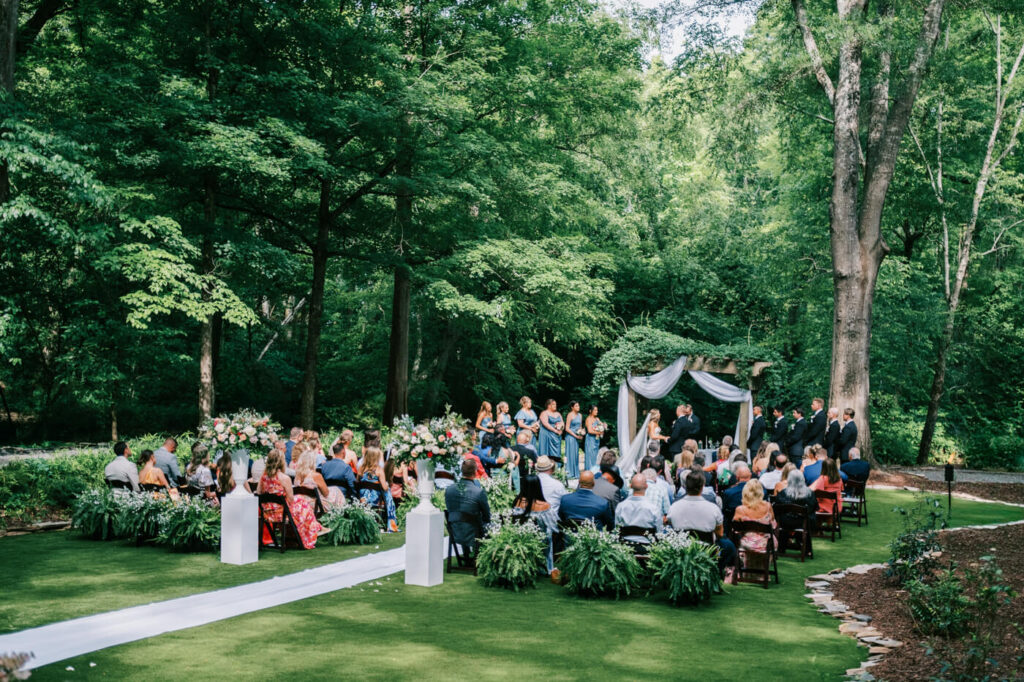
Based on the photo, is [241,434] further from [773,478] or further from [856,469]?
[856,469]

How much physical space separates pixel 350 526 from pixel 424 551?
95.6 inches

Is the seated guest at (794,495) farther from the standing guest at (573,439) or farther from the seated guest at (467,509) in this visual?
the standing guest at (573,439)

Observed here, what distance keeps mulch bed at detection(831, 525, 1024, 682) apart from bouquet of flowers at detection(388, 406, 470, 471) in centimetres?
418

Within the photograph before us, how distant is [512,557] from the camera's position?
847cm

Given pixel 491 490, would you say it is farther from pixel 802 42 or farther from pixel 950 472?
pixel 802 42

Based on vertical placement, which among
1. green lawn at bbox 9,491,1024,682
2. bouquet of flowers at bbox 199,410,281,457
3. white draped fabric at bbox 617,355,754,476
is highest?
white draped fabric at bbox 617,355,754,476

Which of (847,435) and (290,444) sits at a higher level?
(847,435)

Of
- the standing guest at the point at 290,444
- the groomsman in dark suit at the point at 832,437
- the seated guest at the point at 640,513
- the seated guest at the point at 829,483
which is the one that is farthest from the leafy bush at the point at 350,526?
the groomsman in dark suit at the point at 832,437

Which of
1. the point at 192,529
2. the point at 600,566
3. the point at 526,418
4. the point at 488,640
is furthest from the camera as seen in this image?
the point at 526,418

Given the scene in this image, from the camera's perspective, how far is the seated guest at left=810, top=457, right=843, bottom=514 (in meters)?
11.8

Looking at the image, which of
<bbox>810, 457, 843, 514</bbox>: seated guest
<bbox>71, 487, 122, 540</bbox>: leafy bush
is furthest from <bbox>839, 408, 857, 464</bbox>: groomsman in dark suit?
<bbox>71, 487, 122, 540</bbox>: leafy bush

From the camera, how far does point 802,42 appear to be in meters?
20.1

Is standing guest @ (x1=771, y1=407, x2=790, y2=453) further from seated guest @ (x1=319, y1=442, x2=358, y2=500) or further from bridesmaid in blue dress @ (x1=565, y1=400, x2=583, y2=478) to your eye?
seated guest @ (x1=319, y1=442, x2=358, y2=500)

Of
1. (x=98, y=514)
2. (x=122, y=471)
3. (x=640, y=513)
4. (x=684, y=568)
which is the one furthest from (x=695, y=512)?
(x=98, y=514)
